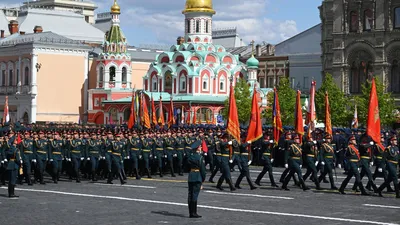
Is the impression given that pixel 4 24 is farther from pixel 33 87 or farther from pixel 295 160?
pixel 295 160

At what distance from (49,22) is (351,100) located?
50294 millimetres

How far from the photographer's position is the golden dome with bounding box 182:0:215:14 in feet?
268

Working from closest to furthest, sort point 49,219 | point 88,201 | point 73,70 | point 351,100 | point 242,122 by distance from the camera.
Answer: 1. point 49,219
2. point 88,201
3. point 351,100
4. point 242,122
5. point 73,70

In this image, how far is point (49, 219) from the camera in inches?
695

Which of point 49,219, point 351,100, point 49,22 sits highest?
point 49,22

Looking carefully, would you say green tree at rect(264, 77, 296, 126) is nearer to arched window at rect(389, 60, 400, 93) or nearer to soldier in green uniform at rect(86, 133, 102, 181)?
arched window at rect(389, 60, 400, 93)

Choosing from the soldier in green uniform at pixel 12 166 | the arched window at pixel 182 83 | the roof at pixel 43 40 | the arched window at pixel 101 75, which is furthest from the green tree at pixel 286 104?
the soldier in green uniform at pixel 12 166

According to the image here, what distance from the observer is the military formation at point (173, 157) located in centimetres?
2288

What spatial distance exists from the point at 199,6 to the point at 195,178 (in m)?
64.2

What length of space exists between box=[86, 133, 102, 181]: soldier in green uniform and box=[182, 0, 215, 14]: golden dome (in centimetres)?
5467

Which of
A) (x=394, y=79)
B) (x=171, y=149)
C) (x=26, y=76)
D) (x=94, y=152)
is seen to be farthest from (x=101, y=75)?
(x=94, y=152)

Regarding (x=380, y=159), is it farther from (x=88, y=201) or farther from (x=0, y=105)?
(x=0, y=105)

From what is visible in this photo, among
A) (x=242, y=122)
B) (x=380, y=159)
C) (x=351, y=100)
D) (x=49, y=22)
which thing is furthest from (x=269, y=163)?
(x=49, y=22)

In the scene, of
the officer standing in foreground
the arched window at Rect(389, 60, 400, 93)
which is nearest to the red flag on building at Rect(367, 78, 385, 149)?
the officer standing in foreground
